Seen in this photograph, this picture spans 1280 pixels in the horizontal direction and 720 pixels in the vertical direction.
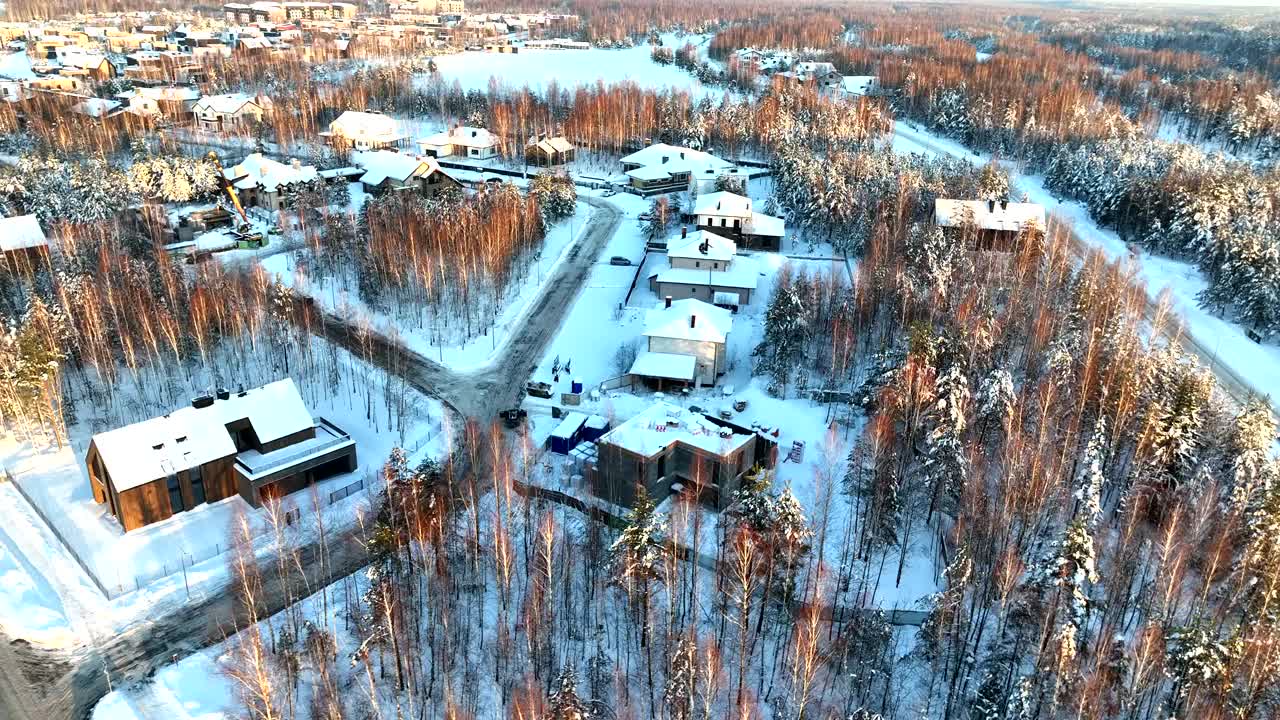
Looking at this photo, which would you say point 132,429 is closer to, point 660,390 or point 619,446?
point 619,446

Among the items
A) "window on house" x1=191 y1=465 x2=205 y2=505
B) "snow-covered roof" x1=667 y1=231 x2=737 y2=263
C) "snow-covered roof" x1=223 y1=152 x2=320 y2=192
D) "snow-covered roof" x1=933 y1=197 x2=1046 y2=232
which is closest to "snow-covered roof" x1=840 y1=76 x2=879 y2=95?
"snow-covered roof" x1=933 y1=197 x2=1046 y2=232

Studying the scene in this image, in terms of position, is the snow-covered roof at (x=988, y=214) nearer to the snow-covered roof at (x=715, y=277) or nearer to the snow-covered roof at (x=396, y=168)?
the snow-covered roof at (x=715, y=277)

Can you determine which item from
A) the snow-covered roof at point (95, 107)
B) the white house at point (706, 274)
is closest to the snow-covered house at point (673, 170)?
the white house at point (706, 274)

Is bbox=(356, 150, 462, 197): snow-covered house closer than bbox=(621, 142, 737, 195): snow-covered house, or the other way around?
bbox=(356, 150, 462, 197): snow-covered house

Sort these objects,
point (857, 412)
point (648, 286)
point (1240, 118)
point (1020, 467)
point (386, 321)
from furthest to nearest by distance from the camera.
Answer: point (1240, 118) → point (648, 286) → point (386, 321) → point (857, 412) → point (1020, 467)

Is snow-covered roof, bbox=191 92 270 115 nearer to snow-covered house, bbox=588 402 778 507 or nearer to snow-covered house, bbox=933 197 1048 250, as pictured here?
snow-covered house, bbox=933 197 1048 250

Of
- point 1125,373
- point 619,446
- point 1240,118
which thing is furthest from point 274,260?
point 1240,118
